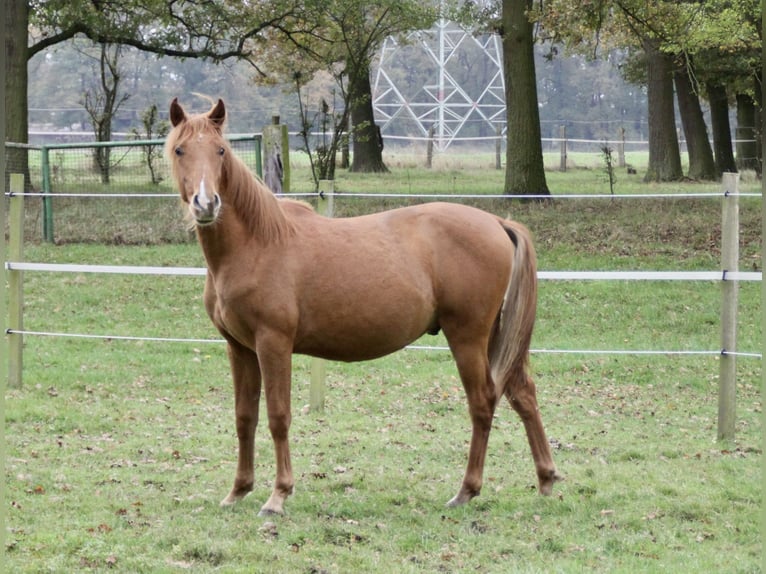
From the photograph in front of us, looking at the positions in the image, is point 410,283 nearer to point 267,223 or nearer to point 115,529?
point 267,223

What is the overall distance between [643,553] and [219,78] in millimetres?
45673

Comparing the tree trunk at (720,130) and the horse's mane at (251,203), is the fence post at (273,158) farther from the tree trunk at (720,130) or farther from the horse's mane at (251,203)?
the tree trunk at (720,130)

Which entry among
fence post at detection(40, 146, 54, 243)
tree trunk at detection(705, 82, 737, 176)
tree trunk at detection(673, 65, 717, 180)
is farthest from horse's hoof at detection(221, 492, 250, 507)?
tree trunk at detection(705, 82, 737, 176)

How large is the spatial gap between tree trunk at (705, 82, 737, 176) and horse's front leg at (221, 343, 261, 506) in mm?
17553

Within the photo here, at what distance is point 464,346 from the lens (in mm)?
5168

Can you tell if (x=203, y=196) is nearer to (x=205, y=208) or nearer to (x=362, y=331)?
(x=205, y=208)

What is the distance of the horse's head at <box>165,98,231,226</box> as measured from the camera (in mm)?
4504

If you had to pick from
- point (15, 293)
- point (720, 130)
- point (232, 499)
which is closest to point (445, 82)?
point (720, 130)

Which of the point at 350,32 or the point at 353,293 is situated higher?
the point at 350,32

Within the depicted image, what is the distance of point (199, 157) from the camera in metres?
4.65

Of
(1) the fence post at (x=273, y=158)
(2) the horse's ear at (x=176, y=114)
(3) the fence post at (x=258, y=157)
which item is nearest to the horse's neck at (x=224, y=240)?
(2) the horse's ear at (x=176, y=114)

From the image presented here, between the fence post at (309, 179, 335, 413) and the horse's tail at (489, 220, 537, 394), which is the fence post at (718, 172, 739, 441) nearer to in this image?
the horse's tail at (489, 220, 537, 394)

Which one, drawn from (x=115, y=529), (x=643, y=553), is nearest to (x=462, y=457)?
(x=643, y=553)

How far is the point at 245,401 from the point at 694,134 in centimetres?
1850
